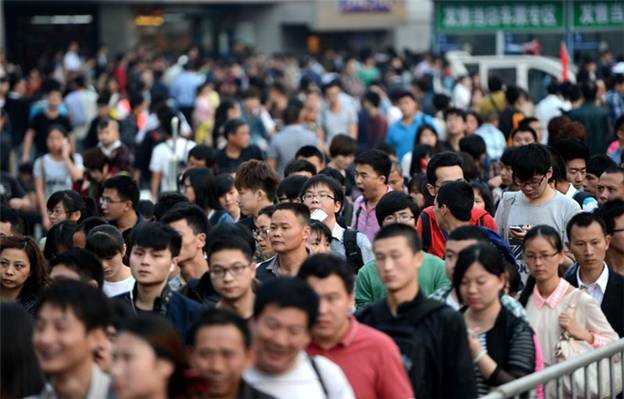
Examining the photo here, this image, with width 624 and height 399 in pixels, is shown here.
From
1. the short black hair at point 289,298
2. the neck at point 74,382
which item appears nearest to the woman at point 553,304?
the short black hair at point 289,298

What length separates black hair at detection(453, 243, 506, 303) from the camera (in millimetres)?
7074

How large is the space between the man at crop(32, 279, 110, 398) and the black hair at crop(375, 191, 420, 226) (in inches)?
147

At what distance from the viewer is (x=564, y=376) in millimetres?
7027

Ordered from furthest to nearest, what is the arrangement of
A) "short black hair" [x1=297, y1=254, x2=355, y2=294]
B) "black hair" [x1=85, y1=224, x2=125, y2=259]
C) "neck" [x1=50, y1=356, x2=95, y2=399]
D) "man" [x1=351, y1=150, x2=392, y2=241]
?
"man" [x1=351, y1=150, x2=392, y2=241] < "black hair" [x1=85, y1=224, x2=125, y2=259] < "short black hair" [x1=297, y1=254, x2=355, y2=294] < "neck" [x1=50, y1=356, x2=95, y2=399]

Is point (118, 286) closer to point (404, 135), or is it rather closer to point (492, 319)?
point (492, 319)

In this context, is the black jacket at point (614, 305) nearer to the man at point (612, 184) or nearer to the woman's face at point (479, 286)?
the woman's face at point (479, 286)

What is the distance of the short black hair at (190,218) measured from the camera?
9.14 metres

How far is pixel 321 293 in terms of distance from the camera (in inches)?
257

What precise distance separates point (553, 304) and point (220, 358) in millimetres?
2546

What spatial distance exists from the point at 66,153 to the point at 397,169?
13.0 ft

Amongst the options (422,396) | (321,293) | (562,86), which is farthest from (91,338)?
(562,86)

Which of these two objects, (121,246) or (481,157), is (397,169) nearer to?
(481,157)

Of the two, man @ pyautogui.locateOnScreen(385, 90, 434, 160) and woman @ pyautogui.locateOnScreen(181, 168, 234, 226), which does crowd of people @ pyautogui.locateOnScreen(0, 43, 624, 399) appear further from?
man @ pyautogui.locateOnScreen(385, 90, 434, 160)

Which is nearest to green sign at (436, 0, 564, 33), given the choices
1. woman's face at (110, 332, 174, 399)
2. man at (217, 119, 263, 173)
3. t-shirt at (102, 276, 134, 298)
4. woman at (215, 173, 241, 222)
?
man at (217, 119, 263, 173)
